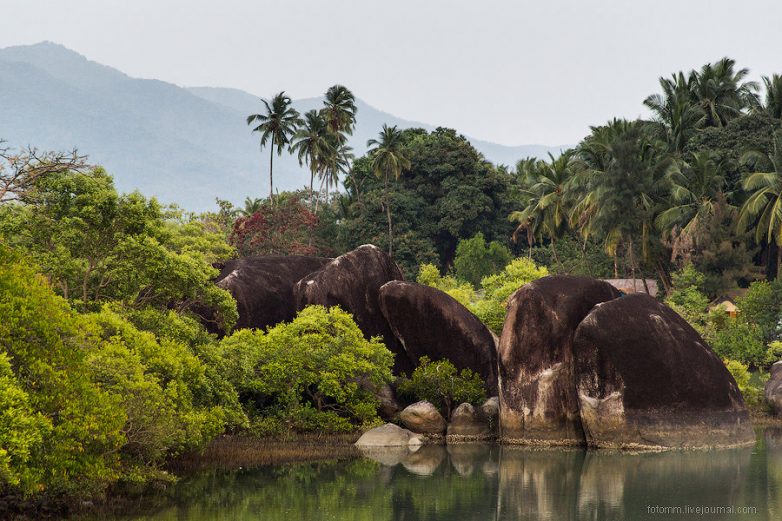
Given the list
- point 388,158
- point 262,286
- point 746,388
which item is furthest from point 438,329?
point 388,158

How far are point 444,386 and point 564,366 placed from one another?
453cm

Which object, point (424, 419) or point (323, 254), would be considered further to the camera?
point (323, 254)

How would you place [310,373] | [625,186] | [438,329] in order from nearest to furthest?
[310,373] < [438,329] < [625,186]

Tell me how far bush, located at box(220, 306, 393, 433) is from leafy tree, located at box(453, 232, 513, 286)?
125 ft

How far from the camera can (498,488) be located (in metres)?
23.7

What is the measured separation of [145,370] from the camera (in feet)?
73.7

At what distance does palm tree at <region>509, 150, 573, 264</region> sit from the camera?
2842 inches

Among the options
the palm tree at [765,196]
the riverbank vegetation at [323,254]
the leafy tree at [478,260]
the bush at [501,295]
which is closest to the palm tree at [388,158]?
the riverbank vegetation at [323,254]

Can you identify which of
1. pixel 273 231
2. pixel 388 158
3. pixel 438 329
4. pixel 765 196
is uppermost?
pixel 388 158

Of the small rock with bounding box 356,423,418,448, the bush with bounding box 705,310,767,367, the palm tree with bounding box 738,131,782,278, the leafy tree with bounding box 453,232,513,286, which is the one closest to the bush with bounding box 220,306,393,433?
the small rock with bounding box 356,423,418,448

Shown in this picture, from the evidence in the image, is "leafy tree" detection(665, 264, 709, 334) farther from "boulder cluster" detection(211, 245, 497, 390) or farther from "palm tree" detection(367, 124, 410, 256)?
"palm tree" detection(367, 124, 410, 256)

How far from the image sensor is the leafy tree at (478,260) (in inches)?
2785

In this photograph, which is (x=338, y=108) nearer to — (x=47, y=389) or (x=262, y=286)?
(x=262, y=286)

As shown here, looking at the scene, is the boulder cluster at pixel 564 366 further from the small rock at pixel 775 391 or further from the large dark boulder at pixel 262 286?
the small rock at pixel 775 391
